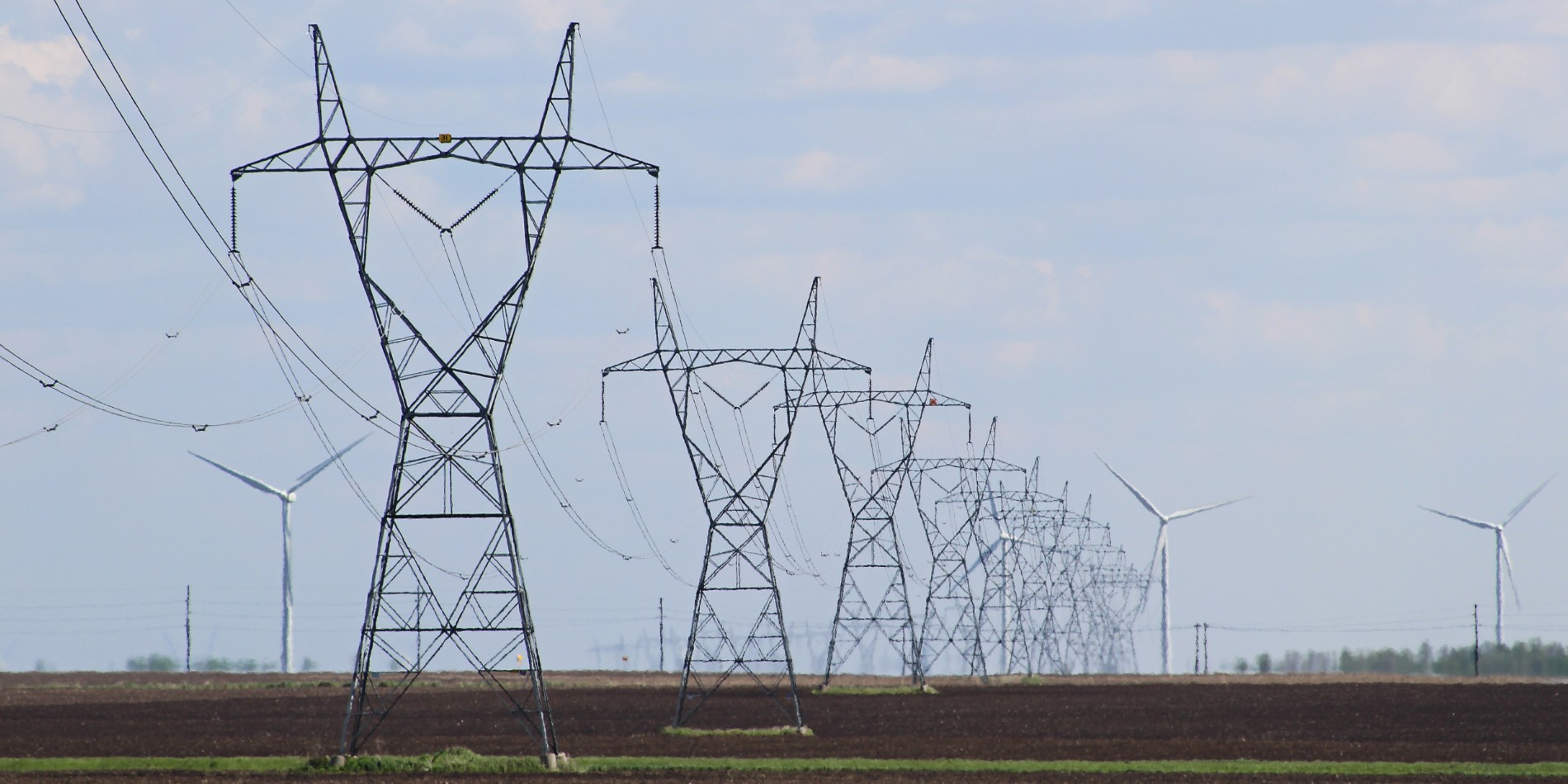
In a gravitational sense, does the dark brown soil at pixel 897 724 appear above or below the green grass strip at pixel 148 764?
below

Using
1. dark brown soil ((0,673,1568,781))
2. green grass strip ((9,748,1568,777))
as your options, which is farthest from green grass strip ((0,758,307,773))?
dark brown soil ((0,673,1568,781))

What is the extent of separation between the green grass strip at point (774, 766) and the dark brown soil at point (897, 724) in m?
1.78

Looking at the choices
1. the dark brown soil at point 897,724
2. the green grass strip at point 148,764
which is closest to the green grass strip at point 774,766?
the green grass strip at point 148,764

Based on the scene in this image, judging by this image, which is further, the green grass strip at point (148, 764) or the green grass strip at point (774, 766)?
the green grass strip at point (148, 764)

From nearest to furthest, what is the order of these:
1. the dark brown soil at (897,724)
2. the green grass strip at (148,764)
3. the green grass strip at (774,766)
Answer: the green grass strip at (774,766) → the green grass strip at (148,764) → the dark brown soil at (897,724)

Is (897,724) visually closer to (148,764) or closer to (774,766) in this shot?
(774,766)

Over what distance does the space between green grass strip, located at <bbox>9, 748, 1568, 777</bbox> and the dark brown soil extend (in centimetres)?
178

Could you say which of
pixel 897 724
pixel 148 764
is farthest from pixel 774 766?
pixel 897 724

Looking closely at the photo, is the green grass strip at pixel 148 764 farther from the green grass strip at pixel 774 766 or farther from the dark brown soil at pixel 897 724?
the dark brown soil at pixel 897 724

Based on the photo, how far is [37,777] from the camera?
43719mm

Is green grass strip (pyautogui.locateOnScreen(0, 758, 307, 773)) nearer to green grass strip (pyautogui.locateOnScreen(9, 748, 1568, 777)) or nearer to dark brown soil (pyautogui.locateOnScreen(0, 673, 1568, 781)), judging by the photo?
green grass strip (pyautogui.locateOnScreen(9, 748, 1568, 777))

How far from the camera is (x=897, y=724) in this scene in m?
69.5

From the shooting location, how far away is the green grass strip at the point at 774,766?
45625mm

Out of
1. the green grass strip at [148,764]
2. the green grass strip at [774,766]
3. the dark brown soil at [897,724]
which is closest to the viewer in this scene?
the green grass strip at [774,766]
